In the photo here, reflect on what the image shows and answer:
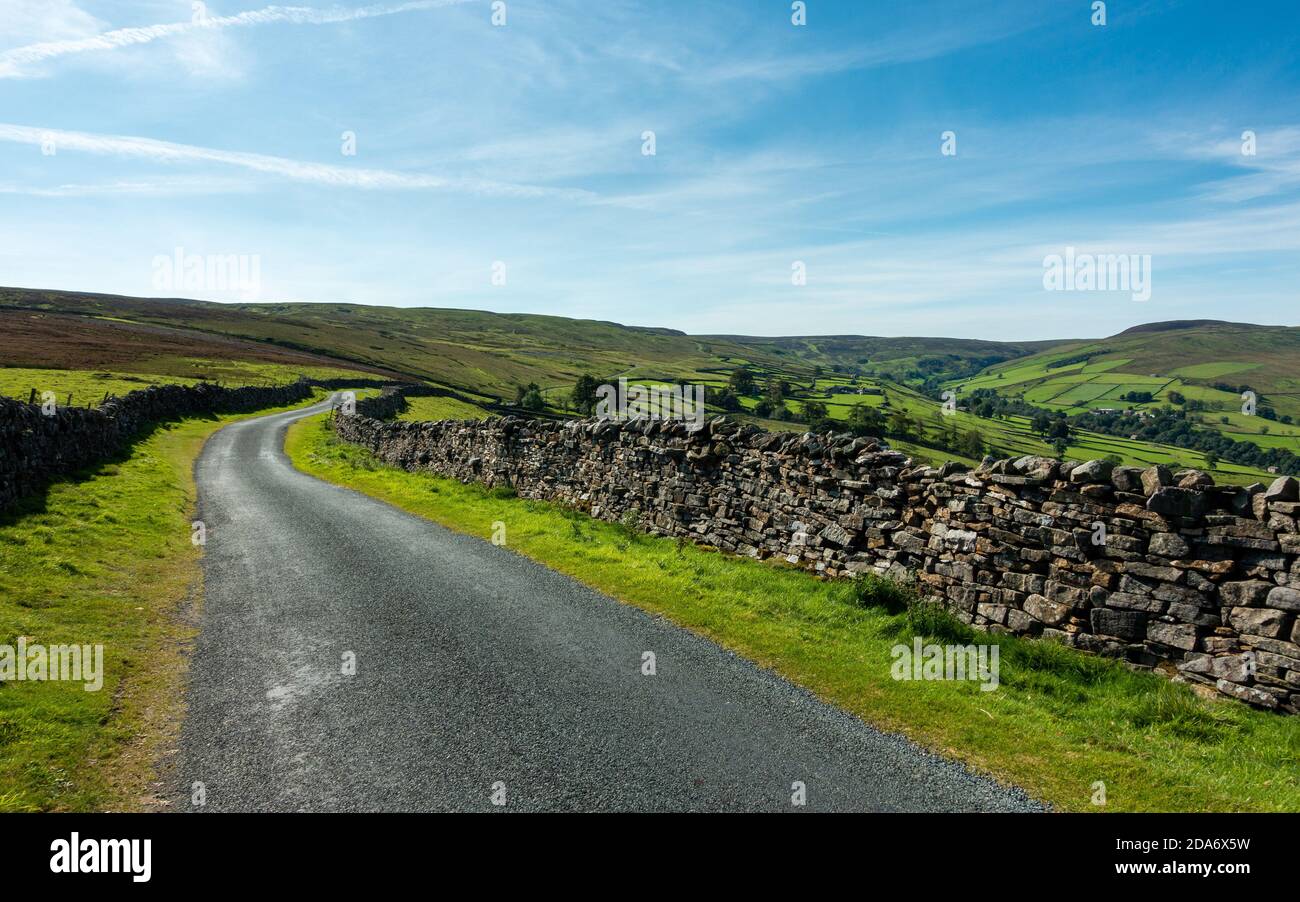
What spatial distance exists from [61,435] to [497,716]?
19.8m

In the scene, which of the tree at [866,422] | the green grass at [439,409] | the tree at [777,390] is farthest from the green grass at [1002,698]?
the tree at [777,390]

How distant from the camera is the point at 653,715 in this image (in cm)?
720

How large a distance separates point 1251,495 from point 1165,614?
5.52ft

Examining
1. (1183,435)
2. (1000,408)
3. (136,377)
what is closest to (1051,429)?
(1183,435)

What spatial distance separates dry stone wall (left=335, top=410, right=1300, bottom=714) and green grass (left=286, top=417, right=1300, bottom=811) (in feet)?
1.58

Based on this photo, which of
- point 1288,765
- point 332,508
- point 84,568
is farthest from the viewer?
point 332,508

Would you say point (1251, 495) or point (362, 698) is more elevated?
point (1251, 495)
